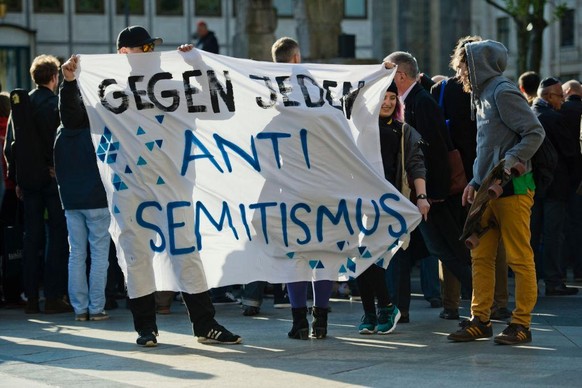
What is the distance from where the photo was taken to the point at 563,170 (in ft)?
44.1

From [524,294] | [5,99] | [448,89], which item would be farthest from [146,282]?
[5,99]

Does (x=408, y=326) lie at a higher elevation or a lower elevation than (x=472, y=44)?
lower

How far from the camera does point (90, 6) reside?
57094 mm

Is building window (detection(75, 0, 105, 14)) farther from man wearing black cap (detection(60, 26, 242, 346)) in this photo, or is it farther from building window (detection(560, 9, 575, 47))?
man wearing black cap (detection(60, 26, 242, 346))

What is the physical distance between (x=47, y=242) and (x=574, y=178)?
5.59 metres

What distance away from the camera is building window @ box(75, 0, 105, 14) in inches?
2244

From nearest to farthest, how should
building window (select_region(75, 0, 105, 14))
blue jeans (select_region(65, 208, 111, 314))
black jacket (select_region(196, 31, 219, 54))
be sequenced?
blue jeans (select_region(65, 208, 111, 314)), black jacket (select_region(196, 31, 219, 54)), building window (select_region(75, 0, 105, 14))

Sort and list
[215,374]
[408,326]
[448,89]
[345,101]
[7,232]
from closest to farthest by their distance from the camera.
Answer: [215,374] < [345,101] < [408,326] < [448,89] < [7,232]

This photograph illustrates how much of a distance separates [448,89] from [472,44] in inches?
73.8

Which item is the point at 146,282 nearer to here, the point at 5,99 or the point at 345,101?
the point at 345,101

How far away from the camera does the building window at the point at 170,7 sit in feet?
191

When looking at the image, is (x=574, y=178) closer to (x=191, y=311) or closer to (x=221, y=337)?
(x=221, y=337)

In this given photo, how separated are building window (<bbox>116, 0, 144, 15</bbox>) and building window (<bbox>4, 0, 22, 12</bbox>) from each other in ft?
13.9

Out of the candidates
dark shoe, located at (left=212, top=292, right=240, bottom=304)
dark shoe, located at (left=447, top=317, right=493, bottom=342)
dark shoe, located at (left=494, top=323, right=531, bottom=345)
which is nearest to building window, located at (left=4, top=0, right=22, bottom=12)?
dark shoe, located at (left=212, top=292, right=240, bottom=304)
